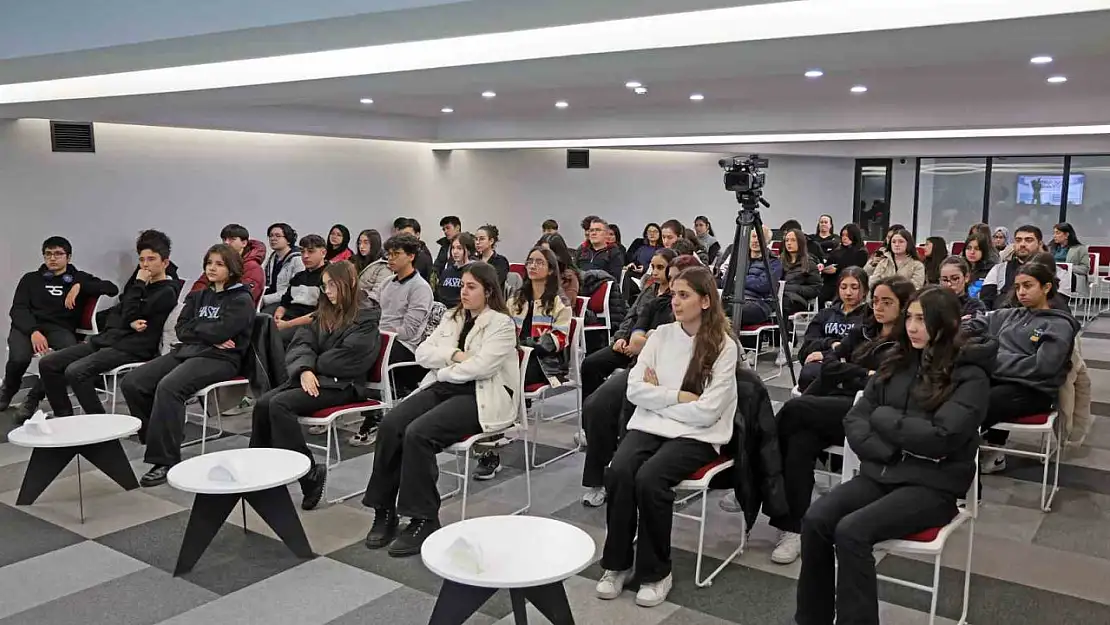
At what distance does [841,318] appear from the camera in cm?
486

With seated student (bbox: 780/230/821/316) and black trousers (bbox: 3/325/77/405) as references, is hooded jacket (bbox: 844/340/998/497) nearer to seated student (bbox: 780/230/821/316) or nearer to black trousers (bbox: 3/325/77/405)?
seated student (bbox: 780/230/821/316)

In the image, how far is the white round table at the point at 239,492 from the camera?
3582 mm

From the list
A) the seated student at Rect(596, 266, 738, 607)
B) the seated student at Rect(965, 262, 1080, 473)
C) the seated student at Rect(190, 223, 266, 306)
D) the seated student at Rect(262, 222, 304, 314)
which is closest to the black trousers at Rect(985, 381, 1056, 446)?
the seated student at Rect(965, 262, 1080, 473)

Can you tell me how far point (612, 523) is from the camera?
355cm

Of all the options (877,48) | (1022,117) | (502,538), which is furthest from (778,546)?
(1022,117)

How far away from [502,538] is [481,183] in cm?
964

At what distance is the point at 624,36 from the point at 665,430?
1668mm

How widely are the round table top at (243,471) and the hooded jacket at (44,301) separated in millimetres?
3539

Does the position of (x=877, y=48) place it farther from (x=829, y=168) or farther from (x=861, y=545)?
(x=829, y=168)

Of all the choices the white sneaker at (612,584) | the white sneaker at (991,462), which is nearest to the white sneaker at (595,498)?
the white sneaker at (612,584)

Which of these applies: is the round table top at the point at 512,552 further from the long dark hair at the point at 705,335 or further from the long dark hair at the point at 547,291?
the long dark hair at the point at 547,291

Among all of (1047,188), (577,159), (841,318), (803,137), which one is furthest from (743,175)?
(1047,188)

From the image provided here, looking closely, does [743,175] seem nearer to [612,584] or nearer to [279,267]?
[612,584]

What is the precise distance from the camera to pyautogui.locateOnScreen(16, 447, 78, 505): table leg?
4.48 metres
